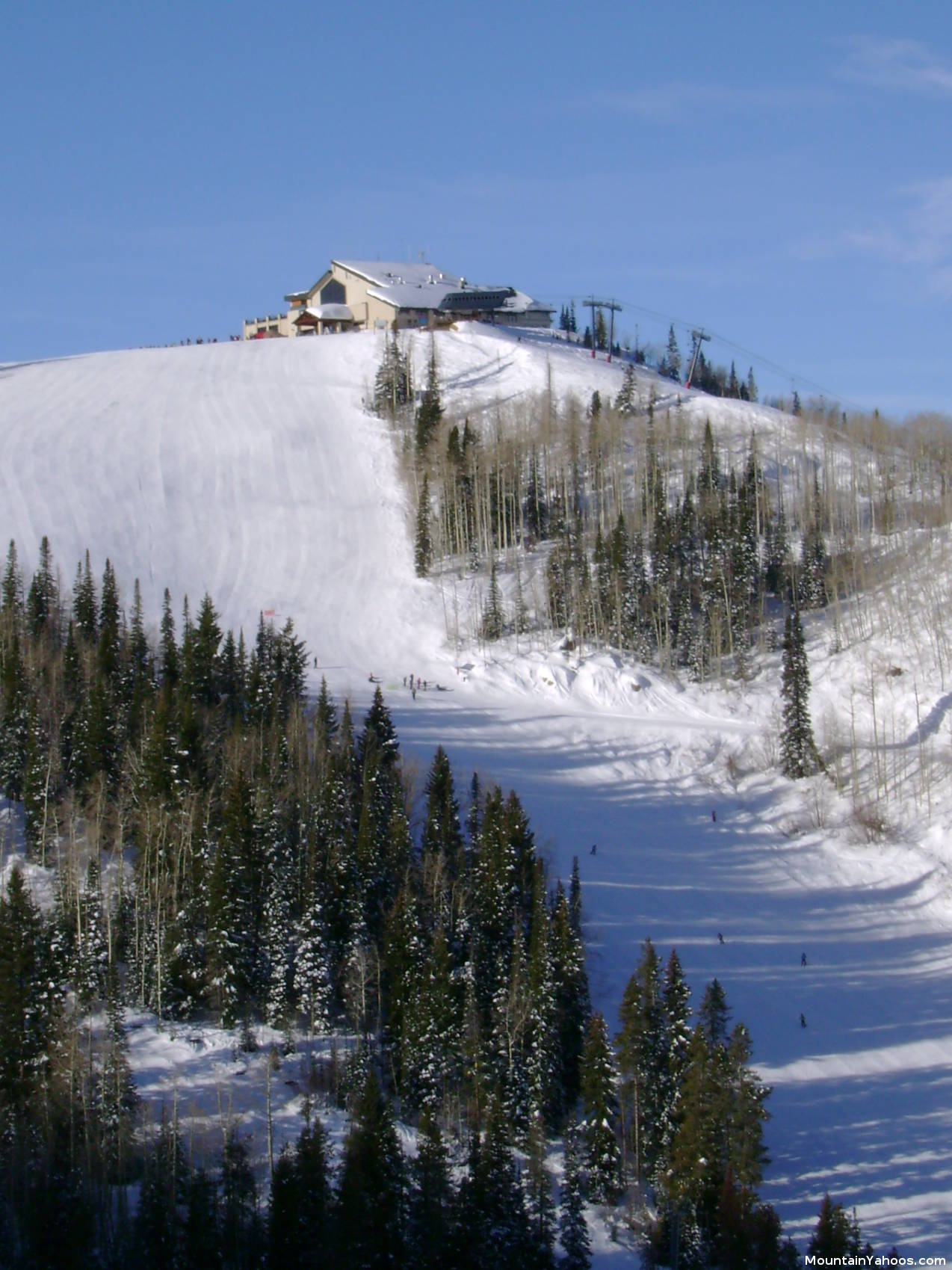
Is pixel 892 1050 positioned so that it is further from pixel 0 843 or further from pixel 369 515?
pixel 369 515

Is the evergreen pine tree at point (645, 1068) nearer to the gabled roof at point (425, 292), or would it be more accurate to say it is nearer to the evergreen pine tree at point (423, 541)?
the evergreen pine tree at point (423, 541)

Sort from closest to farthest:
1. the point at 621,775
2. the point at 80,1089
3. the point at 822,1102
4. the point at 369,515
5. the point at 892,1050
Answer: the point at 80,1089 < the point at 822,1102 < the point at 892,1050 < the point at 621,775 < the point at 369,515

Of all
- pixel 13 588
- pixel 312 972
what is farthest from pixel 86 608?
pixel 312 972

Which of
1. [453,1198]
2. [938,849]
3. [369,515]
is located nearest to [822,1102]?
[453,1198]

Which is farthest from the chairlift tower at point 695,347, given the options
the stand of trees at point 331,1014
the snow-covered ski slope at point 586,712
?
the stand of trees at point 331,1014

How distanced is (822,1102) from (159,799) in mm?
23107

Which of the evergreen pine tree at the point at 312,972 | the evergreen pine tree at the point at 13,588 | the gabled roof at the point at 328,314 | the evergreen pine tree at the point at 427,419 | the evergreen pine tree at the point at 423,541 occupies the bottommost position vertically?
the evergreen pine tree at the point at 312,972

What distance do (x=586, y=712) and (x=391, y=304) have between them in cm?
7026

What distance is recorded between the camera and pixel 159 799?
41.6 m

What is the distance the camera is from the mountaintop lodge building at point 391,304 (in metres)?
126

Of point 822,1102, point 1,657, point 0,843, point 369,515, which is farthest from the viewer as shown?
point 369,515

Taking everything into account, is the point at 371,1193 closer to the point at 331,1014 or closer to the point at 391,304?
the point at 331,1014

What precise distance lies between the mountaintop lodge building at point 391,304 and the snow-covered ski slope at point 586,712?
5.76 metres

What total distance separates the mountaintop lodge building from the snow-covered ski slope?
18.9ft
